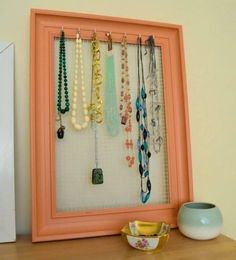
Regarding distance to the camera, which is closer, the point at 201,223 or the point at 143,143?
the point at 201,223

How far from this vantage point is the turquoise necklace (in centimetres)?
90

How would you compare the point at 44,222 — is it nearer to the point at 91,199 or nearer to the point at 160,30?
the point at 91,199

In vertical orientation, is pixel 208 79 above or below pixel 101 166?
above

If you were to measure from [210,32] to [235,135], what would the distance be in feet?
1.40

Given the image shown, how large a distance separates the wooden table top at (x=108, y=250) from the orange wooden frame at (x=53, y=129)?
37 mm

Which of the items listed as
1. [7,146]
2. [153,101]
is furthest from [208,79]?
[7,146]

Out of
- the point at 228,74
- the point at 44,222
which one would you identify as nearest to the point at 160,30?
the point at 228,74

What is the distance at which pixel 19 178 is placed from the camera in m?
0.84

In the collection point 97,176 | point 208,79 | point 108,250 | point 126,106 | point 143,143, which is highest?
point 208,79

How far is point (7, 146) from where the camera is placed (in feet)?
2.62

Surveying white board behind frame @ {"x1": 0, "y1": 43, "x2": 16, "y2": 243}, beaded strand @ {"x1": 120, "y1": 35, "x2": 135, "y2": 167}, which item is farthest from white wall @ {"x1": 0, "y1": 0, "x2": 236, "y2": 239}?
white board behind frame @ {"x1": 0, "y1": 43, "x2": 16, "y2": 243}

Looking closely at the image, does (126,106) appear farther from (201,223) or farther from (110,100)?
(201,223)

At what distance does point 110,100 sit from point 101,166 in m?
0.23

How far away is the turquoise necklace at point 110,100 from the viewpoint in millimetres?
896
